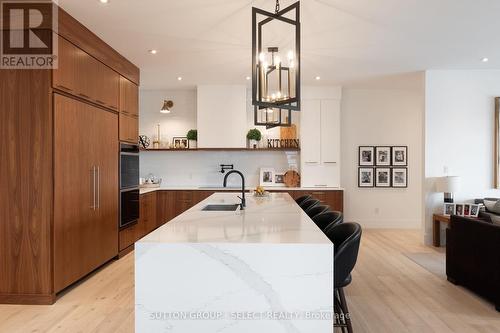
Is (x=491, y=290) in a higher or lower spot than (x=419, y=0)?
lower

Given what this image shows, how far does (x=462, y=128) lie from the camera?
5691 mm

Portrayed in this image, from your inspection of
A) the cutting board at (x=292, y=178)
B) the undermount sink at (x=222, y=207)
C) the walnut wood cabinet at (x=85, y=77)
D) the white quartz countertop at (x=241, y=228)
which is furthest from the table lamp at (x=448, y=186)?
the walnut wood cabinet at (x=85, y=77)

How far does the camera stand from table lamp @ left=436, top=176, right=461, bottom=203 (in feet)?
17.4

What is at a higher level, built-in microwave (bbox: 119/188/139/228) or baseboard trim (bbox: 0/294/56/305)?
built-in microwave (bbox: 119/188/139/228)

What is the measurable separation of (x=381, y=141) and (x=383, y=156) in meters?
0.30

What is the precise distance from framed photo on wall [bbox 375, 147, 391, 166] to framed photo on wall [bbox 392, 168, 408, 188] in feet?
0.79

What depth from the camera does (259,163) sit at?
718 centimetres

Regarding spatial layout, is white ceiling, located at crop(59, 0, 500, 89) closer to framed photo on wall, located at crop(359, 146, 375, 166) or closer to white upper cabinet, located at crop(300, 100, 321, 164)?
white upper cabinet, located at crop(300, 100, 321, 164)

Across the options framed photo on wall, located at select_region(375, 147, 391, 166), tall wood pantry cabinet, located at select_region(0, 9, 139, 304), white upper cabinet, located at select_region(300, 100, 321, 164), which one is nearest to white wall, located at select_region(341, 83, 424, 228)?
framed photo on wall, located at select_region(375, 147, 391, 166)

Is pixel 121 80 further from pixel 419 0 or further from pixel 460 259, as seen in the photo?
pixel 460 259

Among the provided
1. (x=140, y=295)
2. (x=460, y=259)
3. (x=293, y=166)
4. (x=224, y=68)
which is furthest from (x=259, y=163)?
(x=140, y=295)

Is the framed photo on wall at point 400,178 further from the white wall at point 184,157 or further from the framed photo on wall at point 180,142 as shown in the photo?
the framed photo on wall at point 180,142

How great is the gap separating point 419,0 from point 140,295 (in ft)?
10.9

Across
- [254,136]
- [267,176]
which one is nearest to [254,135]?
[254,136]
